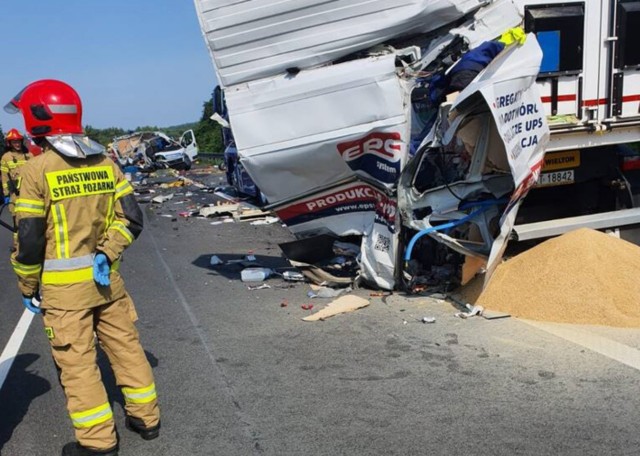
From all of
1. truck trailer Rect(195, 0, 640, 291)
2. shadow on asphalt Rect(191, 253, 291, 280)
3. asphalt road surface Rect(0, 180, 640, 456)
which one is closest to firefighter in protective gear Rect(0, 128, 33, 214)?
shadow on asphalt Rect(191, 253, 291, 280)

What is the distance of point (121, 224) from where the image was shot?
3660mm

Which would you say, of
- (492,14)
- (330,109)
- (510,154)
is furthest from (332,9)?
(510,154)

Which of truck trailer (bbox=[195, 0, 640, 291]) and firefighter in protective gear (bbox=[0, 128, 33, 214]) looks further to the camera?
firefighter in protective gear (bbox=[0, 128, 33, 214])

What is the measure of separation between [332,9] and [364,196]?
1.81 meters

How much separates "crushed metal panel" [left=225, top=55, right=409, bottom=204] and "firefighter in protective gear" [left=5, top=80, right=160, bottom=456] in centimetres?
289

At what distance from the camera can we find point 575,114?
247 inches

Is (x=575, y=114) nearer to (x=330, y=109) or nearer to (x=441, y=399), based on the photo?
(x=330, y=109)

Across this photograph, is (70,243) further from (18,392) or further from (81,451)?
(18,392)

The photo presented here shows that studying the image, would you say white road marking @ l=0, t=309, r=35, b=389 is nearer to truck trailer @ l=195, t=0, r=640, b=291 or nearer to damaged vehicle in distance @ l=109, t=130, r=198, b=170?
truck trailer @ l=195, t=0, r=640, b=291

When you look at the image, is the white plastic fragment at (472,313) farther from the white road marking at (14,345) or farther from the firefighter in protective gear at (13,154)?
the firefighter in protective gear at (13,154)

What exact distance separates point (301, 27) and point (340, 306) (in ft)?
8.83

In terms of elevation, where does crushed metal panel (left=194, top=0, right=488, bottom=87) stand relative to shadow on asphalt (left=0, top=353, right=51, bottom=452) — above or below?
above

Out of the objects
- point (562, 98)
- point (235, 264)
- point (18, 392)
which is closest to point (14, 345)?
point (18, 392)

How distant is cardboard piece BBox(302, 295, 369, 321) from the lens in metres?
5.96
